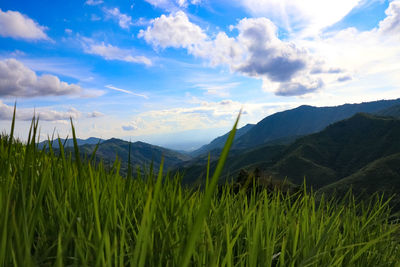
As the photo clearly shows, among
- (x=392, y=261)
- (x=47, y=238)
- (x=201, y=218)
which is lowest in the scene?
(x=392, y=261)

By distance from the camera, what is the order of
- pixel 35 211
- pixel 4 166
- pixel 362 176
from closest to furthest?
pixel 35 211 → pixel 4 166 → pixel 362 176

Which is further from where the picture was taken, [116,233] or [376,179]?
[376,179]

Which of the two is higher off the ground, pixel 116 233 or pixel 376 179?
pixel 116 233

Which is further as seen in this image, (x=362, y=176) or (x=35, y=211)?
(x=362, y=176)

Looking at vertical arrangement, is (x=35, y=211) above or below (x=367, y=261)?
above

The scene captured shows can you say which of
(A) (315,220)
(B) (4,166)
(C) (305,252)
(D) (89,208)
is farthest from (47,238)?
(A) (315,220)

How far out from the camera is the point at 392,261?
2383mm

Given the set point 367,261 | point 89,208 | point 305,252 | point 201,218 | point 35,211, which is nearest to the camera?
point 201,218

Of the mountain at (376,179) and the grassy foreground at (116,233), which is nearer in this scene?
the grassy foreground at (116,233)

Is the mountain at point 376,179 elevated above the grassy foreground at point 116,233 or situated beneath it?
situated beneath

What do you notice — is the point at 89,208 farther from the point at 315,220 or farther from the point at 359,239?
the point at 359,239

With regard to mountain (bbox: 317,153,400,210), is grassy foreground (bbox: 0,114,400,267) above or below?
above

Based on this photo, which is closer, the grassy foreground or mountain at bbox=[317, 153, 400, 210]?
the grassy foreground

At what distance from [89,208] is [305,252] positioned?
4.97ft
